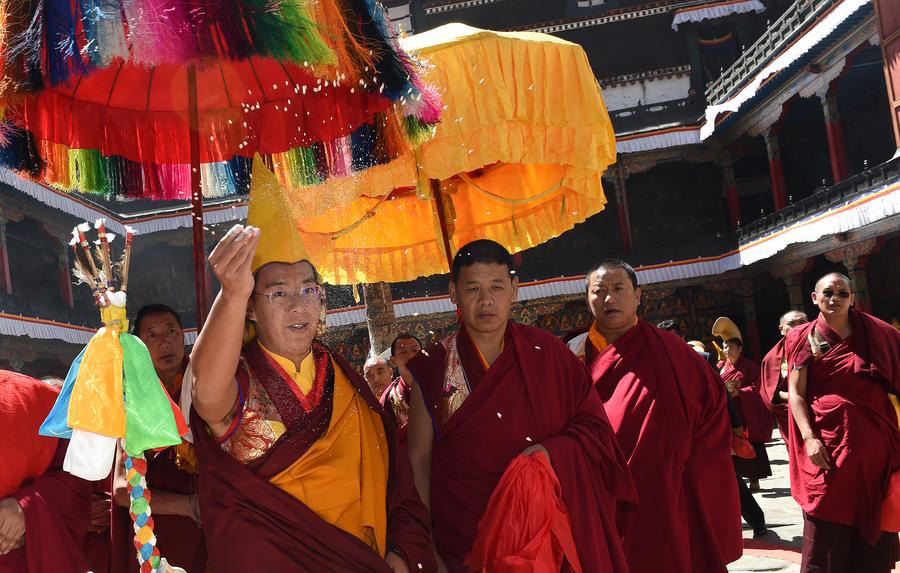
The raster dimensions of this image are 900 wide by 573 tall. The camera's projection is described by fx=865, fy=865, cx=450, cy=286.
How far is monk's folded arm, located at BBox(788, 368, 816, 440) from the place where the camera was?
200 inches

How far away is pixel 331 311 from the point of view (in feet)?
64.6

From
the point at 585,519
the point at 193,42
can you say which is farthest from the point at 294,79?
the point at 585,519

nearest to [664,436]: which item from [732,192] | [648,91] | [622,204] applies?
[622,204]

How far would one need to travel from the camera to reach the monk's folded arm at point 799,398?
5.09 metres

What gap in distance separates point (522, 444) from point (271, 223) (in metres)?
1.24

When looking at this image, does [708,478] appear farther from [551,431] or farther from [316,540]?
[316,540]

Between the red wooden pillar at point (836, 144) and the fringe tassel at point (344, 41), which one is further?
the red wooden pillar at point (836, 144)

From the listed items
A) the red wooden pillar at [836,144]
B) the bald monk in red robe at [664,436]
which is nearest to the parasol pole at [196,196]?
the bald monk in red robe at [664,436]

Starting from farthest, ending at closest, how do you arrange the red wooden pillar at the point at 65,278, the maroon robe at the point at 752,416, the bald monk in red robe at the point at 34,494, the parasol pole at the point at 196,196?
the red wooden pillar at the point at 65,278 < the maroon robe at the point at 752,416 < the parasol pole at the point at 196,196 < the bald monk in red robe at the point at 34,494

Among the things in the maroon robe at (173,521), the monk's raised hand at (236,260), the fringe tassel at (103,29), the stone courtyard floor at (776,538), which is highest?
the fringe tassel at (103,29)

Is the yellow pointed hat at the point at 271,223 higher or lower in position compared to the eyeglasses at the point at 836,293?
higher

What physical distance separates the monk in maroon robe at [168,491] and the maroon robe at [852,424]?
3.63 meters

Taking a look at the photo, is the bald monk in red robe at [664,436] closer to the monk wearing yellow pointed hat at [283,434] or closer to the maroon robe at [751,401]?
the monk wearing yellow pointed hat at [283,434]

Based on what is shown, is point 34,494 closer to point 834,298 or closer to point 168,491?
point 168,491
